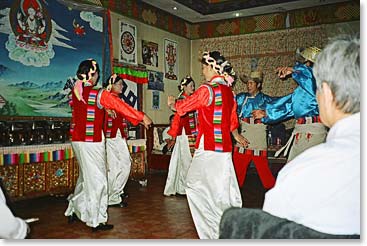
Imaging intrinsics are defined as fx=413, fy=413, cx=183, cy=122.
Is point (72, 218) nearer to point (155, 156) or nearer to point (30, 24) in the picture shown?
point (30, 24)

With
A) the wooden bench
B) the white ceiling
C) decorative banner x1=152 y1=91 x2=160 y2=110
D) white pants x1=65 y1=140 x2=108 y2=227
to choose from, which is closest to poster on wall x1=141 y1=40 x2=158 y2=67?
decorative banner x1=152 y1=91 x2=160 y2=110

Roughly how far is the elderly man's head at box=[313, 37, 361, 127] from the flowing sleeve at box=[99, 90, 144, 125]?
135 centimetres

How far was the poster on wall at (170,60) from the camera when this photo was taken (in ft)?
18.7

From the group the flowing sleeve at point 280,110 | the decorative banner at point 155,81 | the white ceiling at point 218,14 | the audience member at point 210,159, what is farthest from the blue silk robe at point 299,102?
the decorative banner at point 155,81

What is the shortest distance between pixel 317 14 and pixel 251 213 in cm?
406

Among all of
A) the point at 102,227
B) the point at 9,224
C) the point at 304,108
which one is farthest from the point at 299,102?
the point at 9,224

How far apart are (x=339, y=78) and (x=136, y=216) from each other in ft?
7.13

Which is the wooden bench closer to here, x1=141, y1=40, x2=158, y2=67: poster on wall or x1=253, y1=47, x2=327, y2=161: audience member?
x1=141, y1=40, x2=158, y2=67: poster on wall

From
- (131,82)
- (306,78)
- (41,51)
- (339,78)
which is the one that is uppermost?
(41,51)

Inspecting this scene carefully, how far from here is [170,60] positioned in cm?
579

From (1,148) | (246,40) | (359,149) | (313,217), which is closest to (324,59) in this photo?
(359,149)

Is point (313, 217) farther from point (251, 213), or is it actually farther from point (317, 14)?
point (317, 14)

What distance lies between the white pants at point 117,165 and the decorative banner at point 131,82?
138cm

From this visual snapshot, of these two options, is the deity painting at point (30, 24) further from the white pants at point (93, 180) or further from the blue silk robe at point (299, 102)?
the blue silk robe at point (299, 102)
